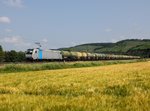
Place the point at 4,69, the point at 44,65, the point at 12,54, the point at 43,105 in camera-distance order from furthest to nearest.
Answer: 1. the point at 12,54
2. the point at 44,65
3. the point at 4,69
4. the point at 43,105

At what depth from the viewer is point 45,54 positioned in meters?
91.2

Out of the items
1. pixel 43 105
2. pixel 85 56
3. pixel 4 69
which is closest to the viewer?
pixel 43 105

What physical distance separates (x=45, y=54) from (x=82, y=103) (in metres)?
81.3

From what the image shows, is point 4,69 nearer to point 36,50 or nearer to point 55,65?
point 55,65

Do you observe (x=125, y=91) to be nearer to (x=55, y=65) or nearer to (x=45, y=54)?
(x=55, y=65)

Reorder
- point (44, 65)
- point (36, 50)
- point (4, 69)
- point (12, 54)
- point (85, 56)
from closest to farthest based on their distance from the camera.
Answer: point (4, 69), point (44, 65), point (36, 50), point (12, 54), point (85, 56)

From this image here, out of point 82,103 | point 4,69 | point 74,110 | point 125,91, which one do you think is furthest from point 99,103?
point 4,69

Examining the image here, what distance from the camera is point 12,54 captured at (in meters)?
112

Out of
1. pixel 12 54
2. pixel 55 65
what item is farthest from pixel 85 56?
pixel 55 65

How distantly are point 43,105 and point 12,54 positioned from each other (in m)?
104

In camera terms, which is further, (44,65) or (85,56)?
(85,56)

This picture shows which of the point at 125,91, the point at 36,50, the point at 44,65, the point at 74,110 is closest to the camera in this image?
the point at 74,110

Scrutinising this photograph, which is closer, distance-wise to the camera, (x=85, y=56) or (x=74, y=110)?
(x=74, y=110)

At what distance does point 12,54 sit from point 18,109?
104369 millimetres
